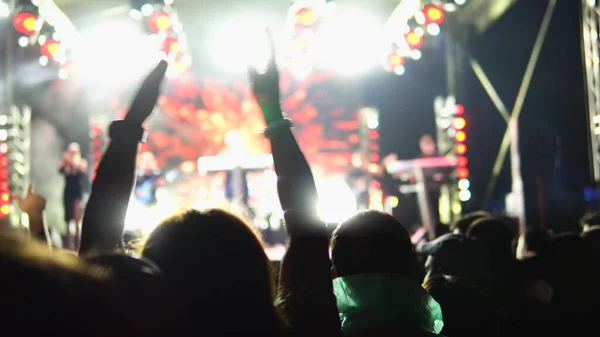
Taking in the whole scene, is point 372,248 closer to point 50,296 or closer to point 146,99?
point 146,99

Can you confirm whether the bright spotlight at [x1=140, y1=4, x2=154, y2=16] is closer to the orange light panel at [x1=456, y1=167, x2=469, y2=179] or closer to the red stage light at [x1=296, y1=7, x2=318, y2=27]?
the red stage light at [x1=296, y1=7, x2=318, y2=27]

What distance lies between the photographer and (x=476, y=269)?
2650 mm

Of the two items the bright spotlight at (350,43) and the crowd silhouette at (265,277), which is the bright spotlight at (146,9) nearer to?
the bright spotlight at (350,43)

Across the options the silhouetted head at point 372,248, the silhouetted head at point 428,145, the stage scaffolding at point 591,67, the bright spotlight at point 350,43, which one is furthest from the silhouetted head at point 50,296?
the bright spotlight at point 350,43

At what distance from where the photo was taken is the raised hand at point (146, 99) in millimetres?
1789

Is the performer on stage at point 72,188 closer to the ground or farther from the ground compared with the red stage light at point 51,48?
closer to the ground

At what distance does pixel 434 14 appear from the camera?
1005 centimetres

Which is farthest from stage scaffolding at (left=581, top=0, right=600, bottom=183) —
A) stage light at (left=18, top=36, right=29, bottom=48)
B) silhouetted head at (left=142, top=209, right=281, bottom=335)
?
stage light at (left=18, top=36, right=29, bottom=48)

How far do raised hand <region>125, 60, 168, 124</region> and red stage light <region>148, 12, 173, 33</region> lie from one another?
904 cm

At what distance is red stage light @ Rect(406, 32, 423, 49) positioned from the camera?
1064cm

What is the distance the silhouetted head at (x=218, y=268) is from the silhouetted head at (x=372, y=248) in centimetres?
74

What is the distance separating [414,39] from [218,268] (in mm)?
10049

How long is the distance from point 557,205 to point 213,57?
17.3 metres

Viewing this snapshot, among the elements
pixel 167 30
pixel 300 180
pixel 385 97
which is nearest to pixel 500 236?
pixel 300 180
